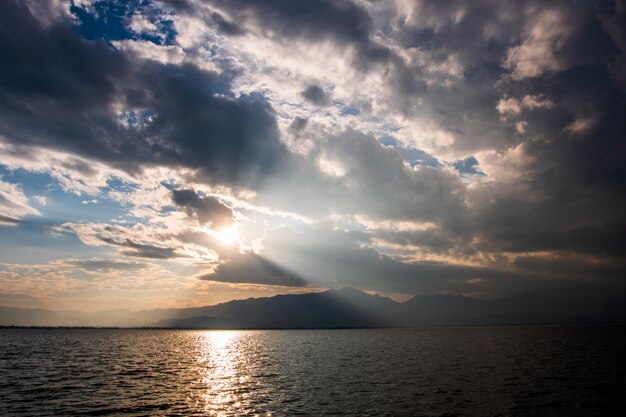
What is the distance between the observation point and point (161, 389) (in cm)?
5291

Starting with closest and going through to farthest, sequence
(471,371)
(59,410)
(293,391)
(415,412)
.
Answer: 1. (415,412)
2. (59,410)
3. (293,391)
4. (471,371)

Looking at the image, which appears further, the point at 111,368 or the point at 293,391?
the point at 111,368

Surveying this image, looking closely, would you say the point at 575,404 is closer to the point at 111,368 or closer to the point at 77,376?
the point at 77,376

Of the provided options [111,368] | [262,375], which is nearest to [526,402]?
[262,375]

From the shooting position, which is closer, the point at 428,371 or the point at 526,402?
the point at 526,402

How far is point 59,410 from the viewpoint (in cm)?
4003

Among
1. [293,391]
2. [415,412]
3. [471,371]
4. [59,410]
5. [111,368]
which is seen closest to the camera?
[415,412]

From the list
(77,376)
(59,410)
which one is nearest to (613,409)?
(59,410)

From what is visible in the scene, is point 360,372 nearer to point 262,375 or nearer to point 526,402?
point 262,375

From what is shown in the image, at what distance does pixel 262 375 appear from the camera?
6706cm

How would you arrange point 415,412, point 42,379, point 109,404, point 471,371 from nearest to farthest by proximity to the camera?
point 415,412 < point 109,404 < point 42,379 < point 471,371

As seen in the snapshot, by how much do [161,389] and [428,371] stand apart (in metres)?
44.5

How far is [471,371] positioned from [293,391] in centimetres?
3512

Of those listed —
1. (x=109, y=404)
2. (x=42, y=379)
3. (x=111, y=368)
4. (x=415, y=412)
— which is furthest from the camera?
(x=111, y=368)
